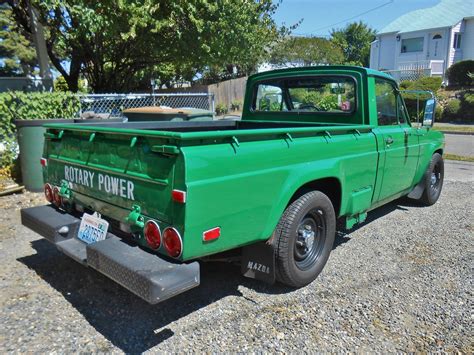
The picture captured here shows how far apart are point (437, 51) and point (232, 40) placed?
25557 millimetres

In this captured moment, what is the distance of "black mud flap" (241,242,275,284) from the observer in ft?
10.1

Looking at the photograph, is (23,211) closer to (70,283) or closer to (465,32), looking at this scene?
(70,283)

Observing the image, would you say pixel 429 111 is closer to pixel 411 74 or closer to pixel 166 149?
pixel 166 149

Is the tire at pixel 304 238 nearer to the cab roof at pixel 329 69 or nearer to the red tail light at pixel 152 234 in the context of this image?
the red tail light at pixel 152 234

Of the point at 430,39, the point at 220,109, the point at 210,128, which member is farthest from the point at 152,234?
the point at 430,39

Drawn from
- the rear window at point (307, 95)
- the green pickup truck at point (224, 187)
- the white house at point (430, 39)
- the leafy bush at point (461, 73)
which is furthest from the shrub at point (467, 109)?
the rear window at point (307, 95)

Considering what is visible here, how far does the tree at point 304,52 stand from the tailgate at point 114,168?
29.1 m

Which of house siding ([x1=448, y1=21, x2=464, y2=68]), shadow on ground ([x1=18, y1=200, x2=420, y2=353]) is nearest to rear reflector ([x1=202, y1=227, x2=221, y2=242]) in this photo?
shadow on ground ([x1=18, y1=200, x2=420, y2=353])

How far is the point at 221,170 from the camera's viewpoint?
2.51 meters

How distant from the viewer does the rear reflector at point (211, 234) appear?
250 centimetres

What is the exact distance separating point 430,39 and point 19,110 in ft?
103

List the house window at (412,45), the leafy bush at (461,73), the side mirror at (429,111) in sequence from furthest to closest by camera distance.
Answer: the house window at (412,45), the leafy bush at (461,73), the side mirror at (429,111)

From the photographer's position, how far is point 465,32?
1162 inches

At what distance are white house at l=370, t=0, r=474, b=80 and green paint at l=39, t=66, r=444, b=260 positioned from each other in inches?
937
